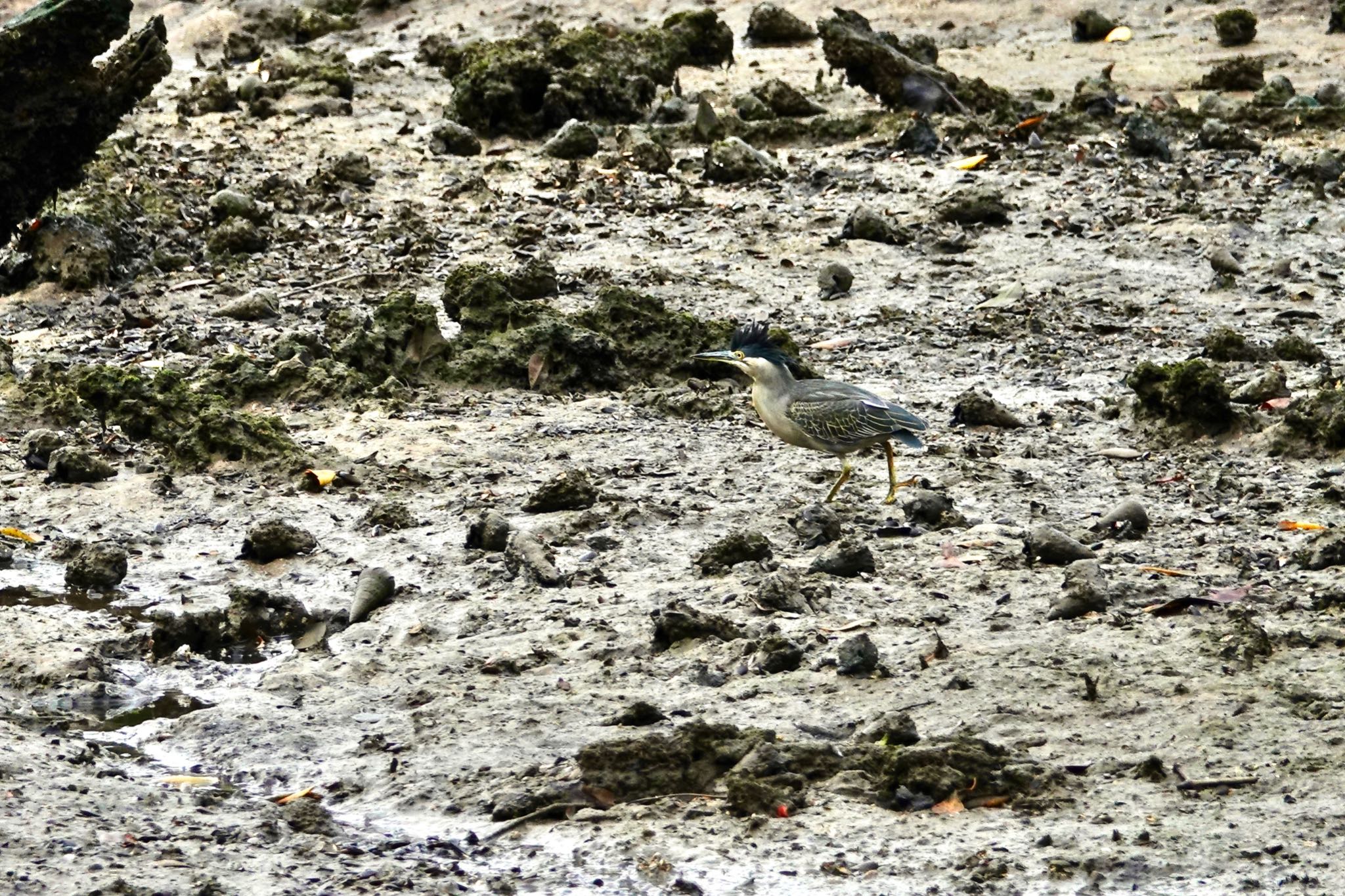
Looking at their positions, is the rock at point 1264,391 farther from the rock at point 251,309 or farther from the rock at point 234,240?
the rock at point 234,240

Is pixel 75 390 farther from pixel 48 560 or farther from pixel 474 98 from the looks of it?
pixel 474 98

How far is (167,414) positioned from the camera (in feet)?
24.7

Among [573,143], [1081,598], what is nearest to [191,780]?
[1081,598]

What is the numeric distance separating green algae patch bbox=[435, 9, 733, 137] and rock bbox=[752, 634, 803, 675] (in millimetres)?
7485

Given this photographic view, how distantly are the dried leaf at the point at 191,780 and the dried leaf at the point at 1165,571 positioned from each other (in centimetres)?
278

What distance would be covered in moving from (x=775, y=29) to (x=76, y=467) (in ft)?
28.0

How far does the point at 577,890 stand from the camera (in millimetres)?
4156

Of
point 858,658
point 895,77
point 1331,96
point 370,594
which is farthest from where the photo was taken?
point 895,77

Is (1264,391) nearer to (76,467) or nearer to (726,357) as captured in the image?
(726,357)

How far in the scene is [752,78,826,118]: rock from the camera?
40.8ft

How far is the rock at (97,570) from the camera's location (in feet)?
20.5

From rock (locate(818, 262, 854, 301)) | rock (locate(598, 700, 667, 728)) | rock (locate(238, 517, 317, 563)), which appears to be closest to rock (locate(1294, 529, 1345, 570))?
rock (locate(598, 700, 667, 728))

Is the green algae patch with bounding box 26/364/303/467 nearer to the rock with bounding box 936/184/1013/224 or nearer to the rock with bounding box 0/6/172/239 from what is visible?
the rock with bounding box 0/6/172/239

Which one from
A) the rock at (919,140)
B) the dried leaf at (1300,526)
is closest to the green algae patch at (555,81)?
the rock at (919,140)
